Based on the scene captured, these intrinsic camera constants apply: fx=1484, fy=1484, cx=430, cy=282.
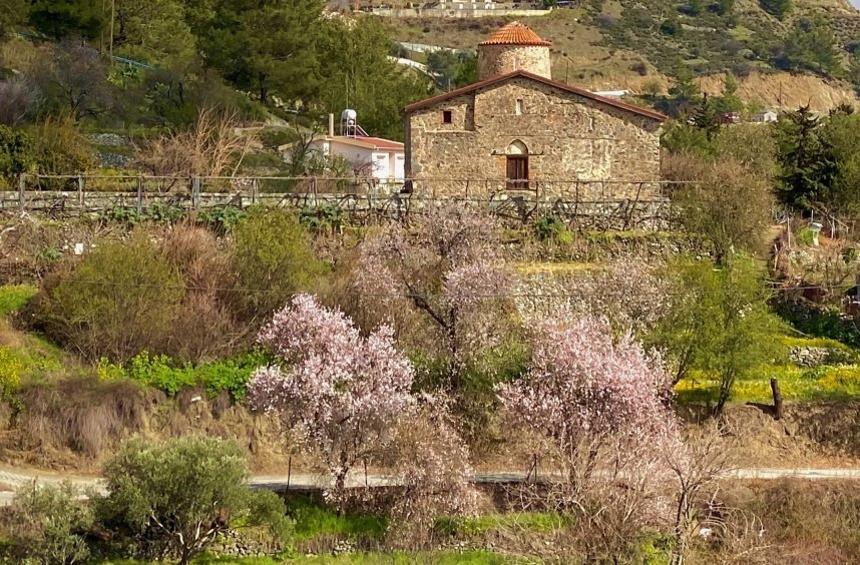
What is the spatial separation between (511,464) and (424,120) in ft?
50.9

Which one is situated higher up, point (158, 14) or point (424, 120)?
point (158, 14)

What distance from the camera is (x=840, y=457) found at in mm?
31953

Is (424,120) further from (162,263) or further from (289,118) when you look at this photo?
(289,118)

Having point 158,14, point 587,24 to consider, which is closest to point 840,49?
point 587,24

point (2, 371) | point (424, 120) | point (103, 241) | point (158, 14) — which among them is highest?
point (158, 14)

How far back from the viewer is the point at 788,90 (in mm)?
121938

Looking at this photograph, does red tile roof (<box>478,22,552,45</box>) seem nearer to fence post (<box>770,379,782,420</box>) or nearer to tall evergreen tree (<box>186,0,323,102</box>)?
tall evergreen tree (<box>186,0,323,102</box>)

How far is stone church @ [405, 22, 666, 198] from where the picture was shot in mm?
43438

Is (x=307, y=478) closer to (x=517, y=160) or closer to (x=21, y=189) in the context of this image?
(x=21, y=189)

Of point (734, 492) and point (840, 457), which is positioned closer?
point (734, 492)

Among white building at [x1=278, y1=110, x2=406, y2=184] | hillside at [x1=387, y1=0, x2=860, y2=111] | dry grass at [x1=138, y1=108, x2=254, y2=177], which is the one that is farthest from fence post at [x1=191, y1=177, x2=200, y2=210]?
hillside at [x1=387, y1=0, x2=860, y2=111]

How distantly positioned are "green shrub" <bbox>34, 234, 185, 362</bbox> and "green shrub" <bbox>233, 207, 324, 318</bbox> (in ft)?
5.66

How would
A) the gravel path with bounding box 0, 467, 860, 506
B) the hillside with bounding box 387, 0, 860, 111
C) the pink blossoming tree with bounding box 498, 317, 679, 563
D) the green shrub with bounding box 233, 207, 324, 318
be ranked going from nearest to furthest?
the pink blossoming tree with bounding box 498, 317, 679, 563 < the gravel path with bounding box 0, 467, 860, 506 < the green shrub with bounding box 233, 207, 324, 318 < the hillside with bounding box 387, 0, 860, 111

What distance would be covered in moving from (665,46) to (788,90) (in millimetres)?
11860
